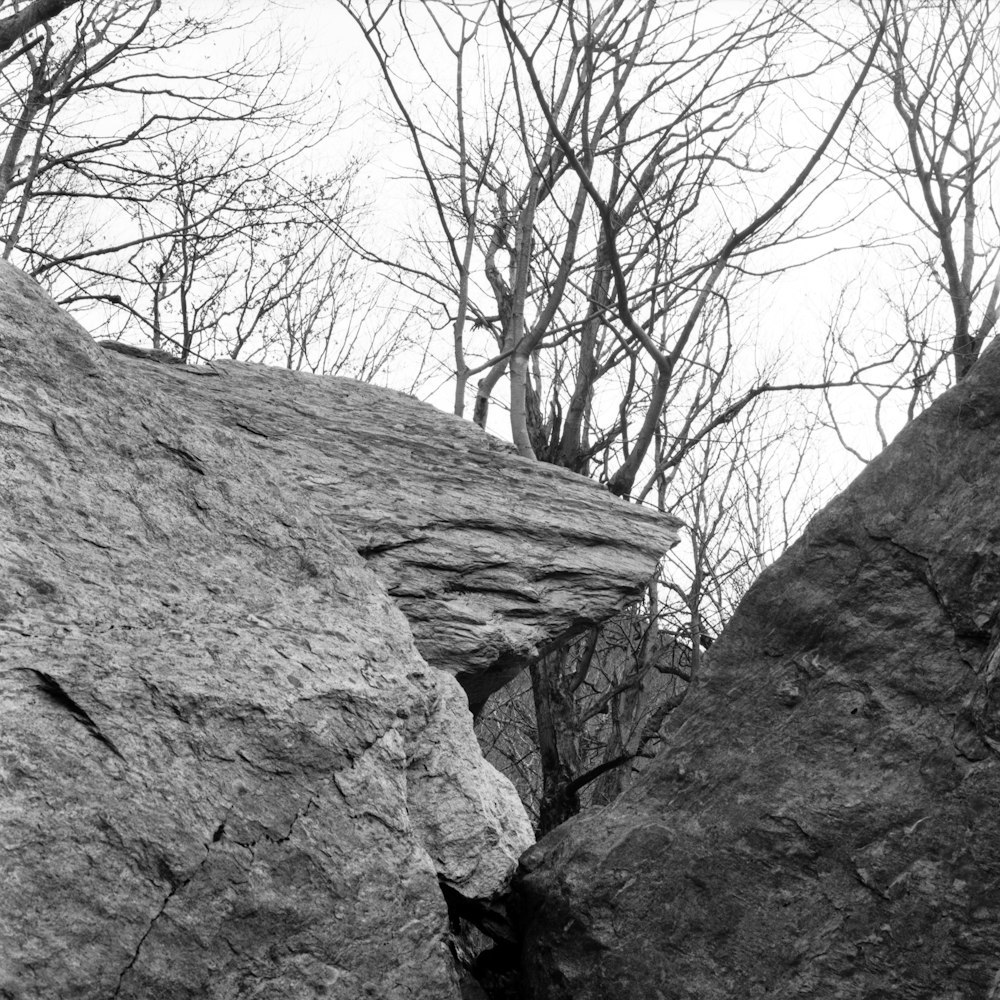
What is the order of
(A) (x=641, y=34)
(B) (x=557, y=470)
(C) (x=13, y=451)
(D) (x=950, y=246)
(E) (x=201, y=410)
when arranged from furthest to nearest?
(D) (x=950, y=246) < (A) (x=641, y=34) < (B) (x=557, y=470) < (E) (x=201, y=410) < (C) (x=13, y=451)

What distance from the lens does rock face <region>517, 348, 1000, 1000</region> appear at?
253 cm

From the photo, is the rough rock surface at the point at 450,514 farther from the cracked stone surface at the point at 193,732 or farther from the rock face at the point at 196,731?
the cracked stone surface at the point at 193,732

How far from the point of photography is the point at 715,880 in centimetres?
281

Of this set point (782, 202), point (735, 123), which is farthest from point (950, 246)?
point (782, 202)

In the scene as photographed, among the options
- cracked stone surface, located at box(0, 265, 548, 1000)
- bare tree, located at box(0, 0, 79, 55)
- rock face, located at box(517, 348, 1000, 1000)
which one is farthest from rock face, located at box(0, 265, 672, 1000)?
bare tree, located at box(0, 0, 79, 55)

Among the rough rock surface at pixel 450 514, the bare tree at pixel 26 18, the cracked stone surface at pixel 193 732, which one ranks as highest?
the bare tree at pixel 26 18

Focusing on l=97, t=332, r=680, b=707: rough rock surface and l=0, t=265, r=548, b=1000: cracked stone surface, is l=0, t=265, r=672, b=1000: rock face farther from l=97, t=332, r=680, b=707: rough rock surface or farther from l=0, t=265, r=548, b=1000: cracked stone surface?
l=97, t=332, r=680, b=707: rough rock surface

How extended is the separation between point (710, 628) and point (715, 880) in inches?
322

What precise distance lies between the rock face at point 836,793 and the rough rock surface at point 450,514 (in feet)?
4.18

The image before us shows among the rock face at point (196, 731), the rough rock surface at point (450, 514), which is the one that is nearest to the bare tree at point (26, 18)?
the rough rock surface at point (450, 514)

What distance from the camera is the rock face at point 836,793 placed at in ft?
8.30

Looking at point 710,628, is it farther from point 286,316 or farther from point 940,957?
point 940,957

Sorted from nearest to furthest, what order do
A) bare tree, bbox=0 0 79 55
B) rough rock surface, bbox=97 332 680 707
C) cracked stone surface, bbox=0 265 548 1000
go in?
cracked stone surface, bbox=0 265 548 1000 < rough rock surface, bbox=97 332 680 707 < bare tree, bbox=0 0 79 55

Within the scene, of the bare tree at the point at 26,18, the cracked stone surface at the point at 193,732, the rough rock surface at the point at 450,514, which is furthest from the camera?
the bare tree at the point at 26,18
